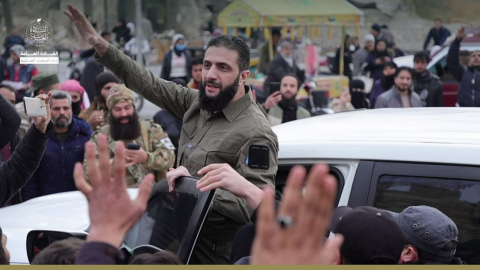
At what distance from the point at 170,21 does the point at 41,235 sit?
63.3 feet

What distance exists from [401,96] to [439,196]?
19.9ft

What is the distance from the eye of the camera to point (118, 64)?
3.79 m

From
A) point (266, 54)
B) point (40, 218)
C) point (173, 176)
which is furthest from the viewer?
point (266, 54)

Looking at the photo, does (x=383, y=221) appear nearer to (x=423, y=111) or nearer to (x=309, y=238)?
(x=309, y=238)

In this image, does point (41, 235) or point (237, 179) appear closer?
point (237, 179)

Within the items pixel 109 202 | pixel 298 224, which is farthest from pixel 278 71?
pixel 298 224

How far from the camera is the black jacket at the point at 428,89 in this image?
9.98 meters

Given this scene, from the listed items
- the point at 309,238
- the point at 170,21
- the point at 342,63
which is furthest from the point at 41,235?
the point at 170,21

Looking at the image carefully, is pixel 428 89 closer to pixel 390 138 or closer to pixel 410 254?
pixel 390 138

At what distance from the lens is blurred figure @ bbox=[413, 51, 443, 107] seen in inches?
394

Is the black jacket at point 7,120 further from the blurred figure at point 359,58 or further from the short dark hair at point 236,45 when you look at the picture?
the blurred figure at point 359,58

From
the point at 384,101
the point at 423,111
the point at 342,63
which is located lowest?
the point at 342,63

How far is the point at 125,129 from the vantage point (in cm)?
592

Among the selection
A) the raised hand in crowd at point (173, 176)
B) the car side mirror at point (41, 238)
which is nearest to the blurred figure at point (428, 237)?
the raised hand in crowd at point (173, 176)
